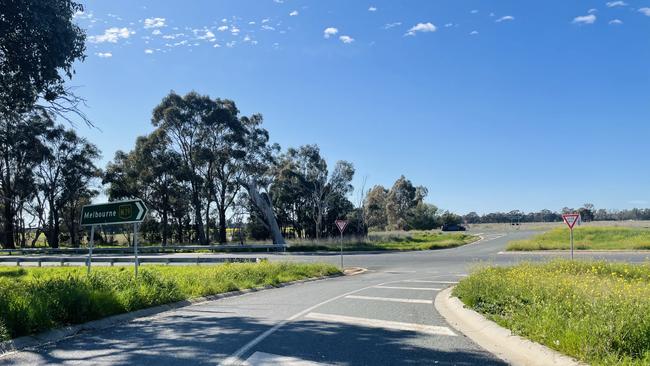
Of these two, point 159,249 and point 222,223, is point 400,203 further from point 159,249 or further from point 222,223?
point 159,249

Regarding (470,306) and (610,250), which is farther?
(610,250)

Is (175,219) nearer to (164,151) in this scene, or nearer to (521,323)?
(164,151)

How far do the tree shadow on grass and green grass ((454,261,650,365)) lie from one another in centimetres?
93

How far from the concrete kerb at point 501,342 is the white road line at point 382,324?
38cm

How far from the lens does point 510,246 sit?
4412cm

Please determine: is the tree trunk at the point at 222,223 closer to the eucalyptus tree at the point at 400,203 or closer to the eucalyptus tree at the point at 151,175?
the eucalyptus tree at the point at 151,175

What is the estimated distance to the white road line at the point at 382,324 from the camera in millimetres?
9155

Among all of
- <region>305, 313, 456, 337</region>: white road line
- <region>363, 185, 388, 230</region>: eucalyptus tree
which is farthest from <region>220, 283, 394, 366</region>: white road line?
<region>363, 185, 388, 230</region>: eucalyptus tree

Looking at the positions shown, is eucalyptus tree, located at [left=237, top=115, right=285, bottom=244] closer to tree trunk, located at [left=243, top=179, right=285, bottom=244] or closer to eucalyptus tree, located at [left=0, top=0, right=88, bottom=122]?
tree trunk, located at [left=243, top=179, right=285, bottom=244]

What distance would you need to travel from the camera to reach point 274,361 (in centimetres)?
681

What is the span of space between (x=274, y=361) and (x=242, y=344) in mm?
1156

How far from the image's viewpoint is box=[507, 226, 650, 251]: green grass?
132ft

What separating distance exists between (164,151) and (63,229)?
27263mm

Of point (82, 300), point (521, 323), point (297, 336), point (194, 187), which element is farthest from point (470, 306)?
point (194, 187)
